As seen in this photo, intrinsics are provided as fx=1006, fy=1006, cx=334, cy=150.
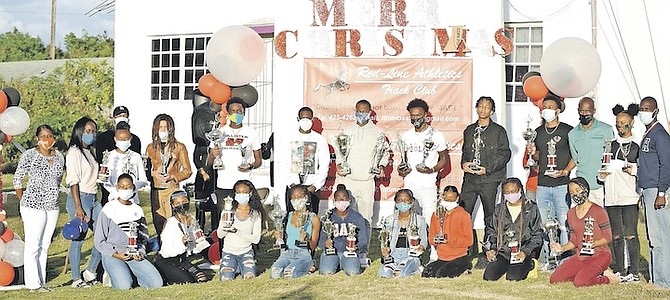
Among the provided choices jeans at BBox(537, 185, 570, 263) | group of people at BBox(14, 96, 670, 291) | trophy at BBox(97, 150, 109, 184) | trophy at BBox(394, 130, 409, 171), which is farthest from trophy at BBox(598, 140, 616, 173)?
trophy at BBox(97, 150, 109, 184)

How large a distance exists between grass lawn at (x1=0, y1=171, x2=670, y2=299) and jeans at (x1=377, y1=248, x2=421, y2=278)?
0.42 ft

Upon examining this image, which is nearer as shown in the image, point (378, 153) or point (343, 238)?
point (343, 238)

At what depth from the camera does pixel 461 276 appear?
9.53 metres

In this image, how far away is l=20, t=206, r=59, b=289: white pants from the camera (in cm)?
872

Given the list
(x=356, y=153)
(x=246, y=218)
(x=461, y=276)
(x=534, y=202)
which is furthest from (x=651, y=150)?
(x=246, y=218)

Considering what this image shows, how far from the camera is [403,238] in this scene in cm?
975

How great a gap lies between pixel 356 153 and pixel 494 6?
2.21 metres

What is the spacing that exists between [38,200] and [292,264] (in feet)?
8.04

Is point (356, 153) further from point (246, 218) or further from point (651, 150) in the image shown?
point (651, 150)

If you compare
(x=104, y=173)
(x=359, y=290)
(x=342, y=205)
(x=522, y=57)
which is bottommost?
(x=359, y=290)

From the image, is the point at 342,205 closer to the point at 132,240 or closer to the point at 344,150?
the point at 344,150

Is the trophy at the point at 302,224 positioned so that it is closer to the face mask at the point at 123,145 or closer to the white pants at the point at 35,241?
the face mask at the point at 123,145

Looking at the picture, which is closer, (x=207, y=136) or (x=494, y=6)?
(x=207, y=136)

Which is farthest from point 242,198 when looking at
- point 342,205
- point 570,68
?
point 570,68
